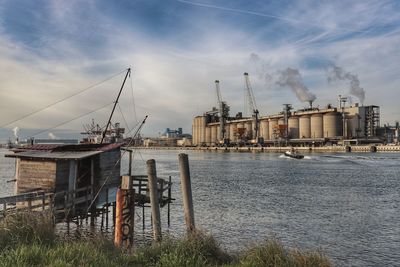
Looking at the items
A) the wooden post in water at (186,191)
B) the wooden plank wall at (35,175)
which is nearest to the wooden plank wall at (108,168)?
the wooden plank wall at (35,175)

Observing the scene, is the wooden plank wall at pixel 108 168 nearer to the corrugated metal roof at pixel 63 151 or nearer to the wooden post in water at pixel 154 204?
the corrugated metal roof at pixel 63 151

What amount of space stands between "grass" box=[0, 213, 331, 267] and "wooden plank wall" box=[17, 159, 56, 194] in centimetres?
892

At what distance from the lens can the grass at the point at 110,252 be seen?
11.9 meters

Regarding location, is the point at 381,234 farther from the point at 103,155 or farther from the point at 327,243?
the point at 103,155

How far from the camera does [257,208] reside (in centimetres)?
3897

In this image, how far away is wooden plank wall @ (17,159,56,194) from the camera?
24.4 meters

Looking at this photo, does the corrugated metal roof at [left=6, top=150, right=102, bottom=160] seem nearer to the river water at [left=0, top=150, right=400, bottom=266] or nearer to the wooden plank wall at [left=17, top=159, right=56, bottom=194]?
the wooden plank wall at [left=17, top=159, right=56, bottom=194]

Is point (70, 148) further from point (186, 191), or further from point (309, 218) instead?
point (309, 218)

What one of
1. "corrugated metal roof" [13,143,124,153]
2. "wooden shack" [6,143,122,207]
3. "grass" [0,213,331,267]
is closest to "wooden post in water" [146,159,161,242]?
"grass" [0,213,331,267]

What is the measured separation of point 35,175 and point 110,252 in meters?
13.2

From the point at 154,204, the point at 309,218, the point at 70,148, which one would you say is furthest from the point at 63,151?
the point at 309,218

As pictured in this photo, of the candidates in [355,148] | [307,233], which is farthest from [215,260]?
[355,148]

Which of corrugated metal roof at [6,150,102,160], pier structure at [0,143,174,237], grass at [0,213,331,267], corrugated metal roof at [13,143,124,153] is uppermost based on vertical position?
corrugated metal roof at [13,143,124,153]

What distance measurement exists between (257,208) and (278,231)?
33.4ft
